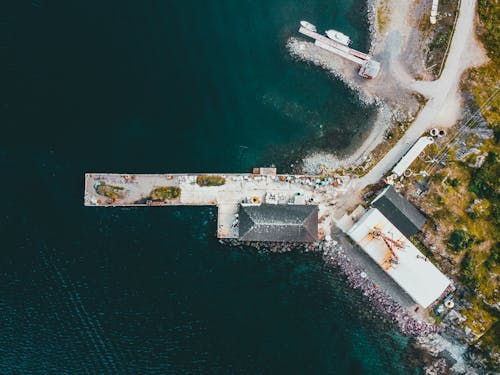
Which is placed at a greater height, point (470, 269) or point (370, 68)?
point (370, 68)

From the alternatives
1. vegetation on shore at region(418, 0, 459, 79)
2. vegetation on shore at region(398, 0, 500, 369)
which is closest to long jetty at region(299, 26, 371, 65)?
vegetation on shore at region(418, 0, 459, 79)

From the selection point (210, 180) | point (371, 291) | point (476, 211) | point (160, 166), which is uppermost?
point (160, 166)

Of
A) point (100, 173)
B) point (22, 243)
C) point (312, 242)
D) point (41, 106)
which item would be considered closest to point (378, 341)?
point (312, 242)

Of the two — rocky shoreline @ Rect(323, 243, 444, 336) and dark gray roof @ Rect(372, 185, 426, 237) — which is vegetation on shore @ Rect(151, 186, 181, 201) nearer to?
rocky shoreline @ Rect(323, 243, 444, 336)

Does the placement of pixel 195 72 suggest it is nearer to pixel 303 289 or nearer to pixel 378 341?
pixel 303 289

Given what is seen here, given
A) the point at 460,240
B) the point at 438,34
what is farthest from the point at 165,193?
the point at 438,34

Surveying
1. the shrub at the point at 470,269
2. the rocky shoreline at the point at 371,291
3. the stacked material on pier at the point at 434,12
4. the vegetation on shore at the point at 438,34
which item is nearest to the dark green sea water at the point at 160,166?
the rocky shoreline at the point at 371,291

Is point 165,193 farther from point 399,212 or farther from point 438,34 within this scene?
point 438,34
